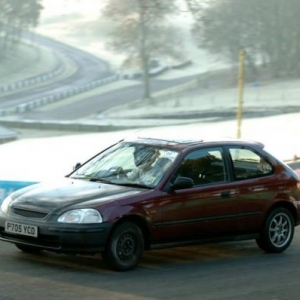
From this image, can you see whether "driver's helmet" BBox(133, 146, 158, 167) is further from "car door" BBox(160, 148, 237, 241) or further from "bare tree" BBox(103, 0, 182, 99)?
"bare tree" BBox(103, 0, 182, 99)

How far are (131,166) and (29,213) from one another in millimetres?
1346

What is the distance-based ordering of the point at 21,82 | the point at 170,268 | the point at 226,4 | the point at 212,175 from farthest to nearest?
1. the point at 21,82
2. the point at 226,4
3. the point at 212,175
4. the point at 170,268

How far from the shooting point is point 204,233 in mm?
10031

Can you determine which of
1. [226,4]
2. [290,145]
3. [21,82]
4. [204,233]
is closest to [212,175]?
[204,233]

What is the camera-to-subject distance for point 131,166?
1011cm

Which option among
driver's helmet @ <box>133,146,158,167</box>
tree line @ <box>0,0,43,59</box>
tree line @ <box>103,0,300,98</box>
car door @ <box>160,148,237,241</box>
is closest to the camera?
car door @ <box>160,148,237,241</box>

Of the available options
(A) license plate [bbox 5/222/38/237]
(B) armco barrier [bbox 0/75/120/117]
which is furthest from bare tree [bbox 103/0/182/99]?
(A) license plate [bbox 5/222/38/237]

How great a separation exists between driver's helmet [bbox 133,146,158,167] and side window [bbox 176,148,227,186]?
0.35m

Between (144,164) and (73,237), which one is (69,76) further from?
(73,237)

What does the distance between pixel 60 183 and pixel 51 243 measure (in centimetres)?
100

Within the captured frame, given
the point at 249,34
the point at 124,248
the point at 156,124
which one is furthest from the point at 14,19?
the point at 124,248

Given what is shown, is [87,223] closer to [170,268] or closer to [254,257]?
[170,268]

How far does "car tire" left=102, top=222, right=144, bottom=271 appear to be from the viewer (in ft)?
30.2

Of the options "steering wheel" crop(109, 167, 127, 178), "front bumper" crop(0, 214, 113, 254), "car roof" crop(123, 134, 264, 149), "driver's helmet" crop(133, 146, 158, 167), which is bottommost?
"front bumper" crop(0, 214, 113, 254)
